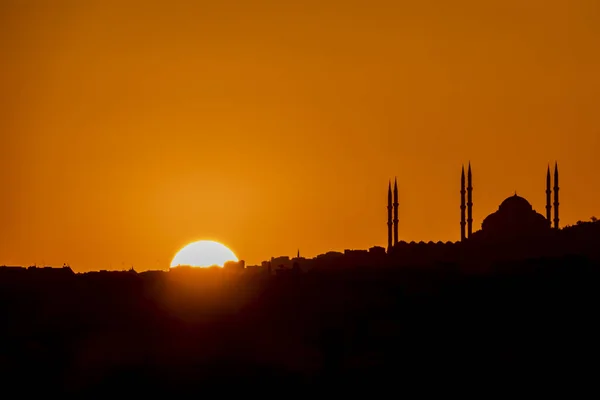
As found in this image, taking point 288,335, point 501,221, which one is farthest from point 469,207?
point 288,335

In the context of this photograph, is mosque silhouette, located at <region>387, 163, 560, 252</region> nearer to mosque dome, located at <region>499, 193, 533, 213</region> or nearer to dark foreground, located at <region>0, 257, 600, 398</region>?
mosque dome, located at <region>499, 193, 533, 213</region>

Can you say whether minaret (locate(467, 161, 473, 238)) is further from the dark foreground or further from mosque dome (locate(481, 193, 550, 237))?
the dark foreground

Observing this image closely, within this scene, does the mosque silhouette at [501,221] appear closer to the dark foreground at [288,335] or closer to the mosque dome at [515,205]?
the mosque dome at [515,205]

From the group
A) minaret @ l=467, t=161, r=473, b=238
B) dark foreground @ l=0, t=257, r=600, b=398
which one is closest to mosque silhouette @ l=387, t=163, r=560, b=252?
minaret @ l=467, t=161, r=473, b=238

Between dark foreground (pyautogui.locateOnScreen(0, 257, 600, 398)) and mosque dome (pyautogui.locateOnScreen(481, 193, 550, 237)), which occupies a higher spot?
mosque dome (pyautogui.locateOnScreen(481, 193, 550, 237))

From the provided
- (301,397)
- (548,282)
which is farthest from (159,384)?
(548,282)

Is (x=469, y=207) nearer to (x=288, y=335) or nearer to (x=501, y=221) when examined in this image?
(x=501, y=221)

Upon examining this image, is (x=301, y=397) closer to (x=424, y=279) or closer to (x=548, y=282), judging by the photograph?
(x=424, y=279)

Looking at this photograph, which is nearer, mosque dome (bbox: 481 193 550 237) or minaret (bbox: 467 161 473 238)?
mosque dome (bbox: 481 193 550 237)

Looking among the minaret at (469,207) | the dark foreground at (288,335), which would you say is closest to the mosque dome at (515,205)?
the minaret at (469,207)
